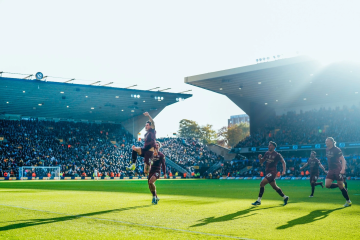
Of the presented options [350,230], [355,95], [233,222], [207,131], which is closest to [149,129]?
[233,222]

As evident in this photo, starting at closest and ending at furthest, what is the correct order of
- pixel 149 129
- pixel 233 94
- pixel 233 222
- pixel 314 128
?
pixel 233 222
pixel 149 129
pixel 314 128
pixel 233 94

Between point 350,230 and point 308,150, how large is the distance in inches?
1955

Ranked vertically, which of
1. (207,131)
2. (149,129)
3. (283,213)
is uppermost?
(207,131)

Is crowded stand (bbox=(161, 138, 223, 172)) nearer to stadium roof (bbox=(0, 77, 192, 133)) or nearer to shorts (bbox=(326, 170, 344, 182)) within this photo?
stadium roof (bbox=(0, 77, 192, 133))

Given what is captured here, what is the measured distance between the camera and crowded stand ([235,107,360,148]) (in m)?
50.8

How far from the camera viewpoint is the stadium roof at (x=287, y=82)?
4275 centimetres

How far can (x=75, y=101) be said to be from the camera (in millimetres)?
57125

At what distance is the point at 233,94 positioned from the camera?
192 feet

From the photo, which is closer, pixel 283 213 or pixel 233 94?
pixel 283 213

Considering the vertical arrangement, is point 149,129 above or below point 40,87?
below

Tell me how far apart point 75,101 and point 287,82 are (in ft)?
98.9

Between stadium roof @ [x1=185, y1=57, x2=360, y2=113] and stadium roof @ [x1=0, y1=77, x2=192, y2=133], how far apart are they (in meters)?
8.52

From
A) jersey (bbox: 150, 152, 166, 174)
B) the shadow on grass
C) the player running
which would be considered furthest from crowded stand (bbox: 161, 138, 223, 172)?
Result: the player running

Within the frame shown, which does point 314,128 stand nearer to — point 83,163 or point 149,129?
point 83,163
